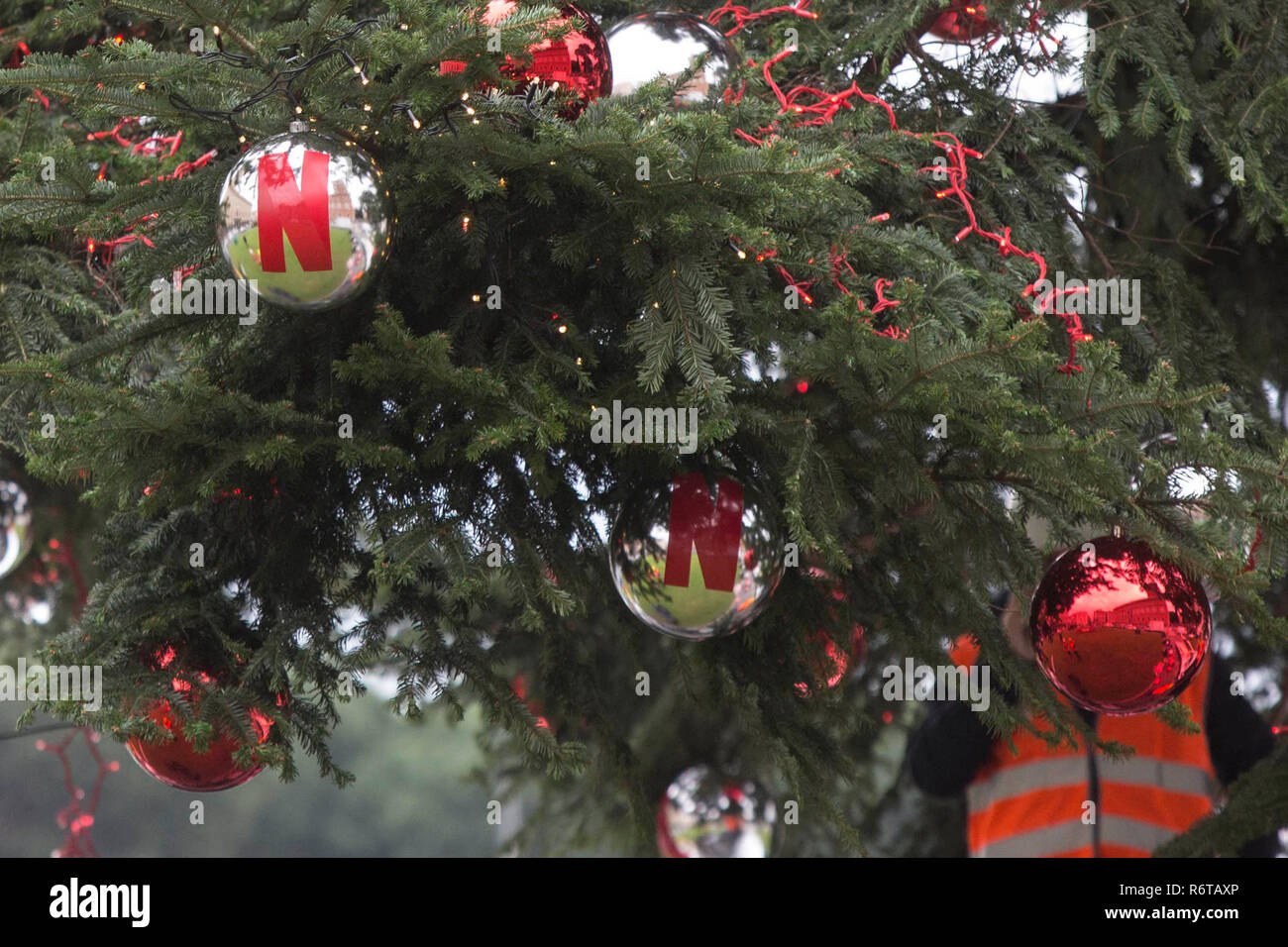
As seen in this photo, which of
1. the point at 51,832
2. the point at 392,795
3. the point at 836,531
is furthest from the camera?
the point at 392,795

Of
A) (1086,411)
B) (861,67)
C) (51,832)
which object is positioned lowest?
(51,832)

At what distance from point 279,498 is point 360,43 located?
2.50 ft

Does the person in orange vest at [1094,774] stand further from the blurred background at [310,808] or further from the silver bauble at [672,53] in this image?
the blurred background at [310,808]

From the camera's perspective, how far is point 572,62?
216 centimetres

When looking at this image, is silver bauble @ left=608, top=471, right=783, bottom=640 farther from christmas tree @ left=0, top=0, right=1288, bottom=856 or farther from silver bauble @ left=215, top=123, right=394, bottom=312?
silver bauble @ left=215, top=123, right=394, bottom=312

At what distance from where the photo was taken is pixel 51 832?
45.6 feet

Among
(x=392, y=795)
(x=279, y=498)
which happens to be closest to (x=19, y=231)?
(x=279, y=498)

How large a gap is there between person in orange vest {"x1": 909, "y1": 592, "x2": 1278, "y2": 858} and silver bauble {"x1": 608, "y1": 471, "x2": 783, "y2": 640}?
1118mm

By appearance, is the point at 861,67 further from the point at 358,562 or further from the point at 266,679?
the point at 266,679

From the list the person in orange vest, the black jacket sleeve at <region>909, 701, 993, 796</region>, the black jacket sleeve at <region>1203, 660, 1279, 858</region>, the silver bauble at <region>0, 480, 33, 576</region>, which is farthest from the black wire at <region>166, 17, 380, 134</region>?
the black jacket sleeve at <region>1203, 660, 1279, 858</region>

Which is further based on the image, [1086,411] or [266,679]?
[266,679]

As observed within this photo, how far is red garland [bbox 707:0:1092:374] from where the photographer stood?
6.99 ft

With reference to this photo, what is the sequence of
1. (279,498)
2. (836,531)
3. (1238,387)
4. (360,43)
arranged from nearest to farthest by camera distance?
(360,43) → (836,531) → (279,498) → (1238,387)

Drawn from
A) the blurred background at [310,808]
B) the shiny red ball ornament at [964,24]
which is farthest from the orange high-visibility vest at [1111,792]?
the blurred background at [310,808]
